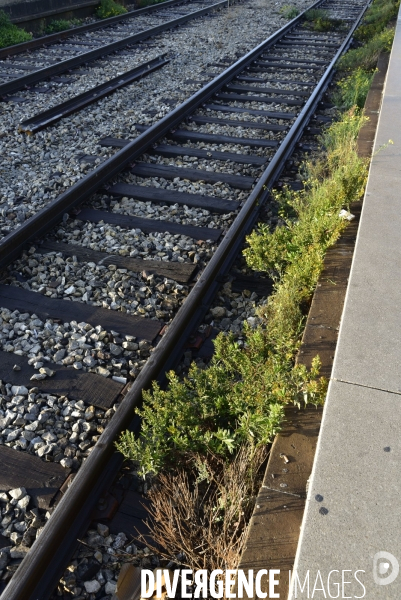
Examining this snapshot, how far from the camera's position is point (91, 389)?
3963mm

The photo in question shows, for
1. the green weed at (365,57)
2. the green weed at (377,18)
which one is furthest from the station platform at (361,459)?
the green weed at (377,18)

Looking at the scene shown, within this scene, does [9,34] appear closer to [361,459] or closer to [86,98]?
[86,98]

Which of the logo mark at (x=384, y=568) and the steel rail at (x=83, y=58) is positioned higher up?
the steel rail at (x=83, y=58)

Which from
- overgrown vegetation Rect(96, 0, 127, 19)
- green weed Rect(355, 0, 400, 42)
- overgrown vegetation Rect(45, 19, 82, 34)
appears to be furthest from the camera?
overgrown vegetation Rect(96, 0, 127, 19)

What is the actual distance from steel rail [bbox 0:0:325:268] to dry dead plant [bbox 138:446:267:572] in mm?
2885

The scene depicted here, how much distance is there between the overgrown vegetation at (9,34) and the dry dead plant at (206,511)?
13.0 meters

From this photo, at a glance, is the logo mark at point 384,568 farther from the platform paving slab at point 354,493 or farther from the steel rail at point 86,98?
the steel rail at point 86,98

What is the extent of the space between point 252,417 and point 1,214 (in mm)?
3998

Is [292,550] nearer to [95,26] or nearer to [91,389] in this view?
[91,389]

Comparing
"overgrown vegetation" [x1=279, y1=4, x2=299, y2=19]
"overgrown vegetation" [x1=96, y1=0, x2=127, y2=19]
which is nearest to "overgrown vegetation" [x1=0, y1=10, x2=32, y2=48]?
"overgrown vegetation" [x1=96, y1=0, x2=127, y2=19]

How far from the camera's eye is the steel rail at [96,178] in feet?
17.8

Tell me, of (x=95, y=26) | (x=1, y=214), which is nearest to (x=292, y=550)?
(x=1, y=214)

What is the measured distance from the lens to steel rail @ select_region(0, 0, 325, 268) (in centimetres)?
542

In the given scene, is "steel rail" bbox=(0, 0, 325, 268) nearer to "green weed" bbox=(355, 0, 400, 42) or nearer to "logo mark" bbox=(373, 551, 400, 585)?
"logo mark" bbox=(373, 551, 400, 585)
